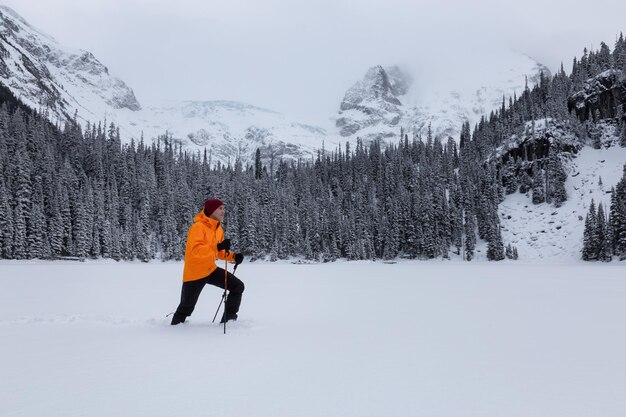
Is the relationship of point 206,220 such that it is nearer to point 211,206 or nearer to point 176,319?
point 211,206

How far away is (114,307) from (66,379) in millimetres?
6971

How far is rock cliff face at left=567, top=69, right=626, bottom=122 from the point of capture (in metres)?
91.4

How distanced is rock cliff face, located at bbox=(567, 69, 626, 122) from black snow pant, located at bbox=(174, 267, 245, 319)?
106905mm

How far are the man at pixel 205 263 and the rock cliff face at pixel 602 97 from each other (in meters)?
107

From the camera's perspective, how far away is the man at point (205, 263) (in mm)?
8211

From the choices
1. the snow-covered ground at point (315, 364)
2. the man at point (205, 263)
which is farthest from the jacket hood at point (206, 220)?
the snow-covered ground at point (315, 364)

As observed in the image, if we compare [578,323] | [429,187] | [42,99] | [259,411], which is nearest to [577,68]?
[429,187]

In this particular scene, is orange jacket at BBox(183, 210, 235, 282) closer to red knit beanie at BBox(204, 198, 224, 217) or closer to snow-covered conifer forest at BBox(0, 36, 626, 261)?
red knit beanie at BBox(204, 198, 224, 217)

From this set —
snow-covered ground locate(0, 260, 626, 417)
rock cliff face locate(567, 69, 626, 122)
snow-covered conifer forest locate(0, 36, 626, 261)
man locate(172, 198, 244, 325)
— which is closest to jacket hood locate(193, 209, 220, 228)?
man locate(172, 198, 244, 325)

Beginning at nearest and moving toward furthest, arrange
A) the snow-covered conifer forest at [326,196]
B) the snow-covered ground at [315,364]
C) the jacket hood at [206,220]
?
the snow-covered ground at [315,364] < the jacket hood at [206,220] < the snow-covered conifer forest at [326,196]

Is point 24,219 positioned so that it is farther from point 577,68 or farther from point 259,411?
point 577,68

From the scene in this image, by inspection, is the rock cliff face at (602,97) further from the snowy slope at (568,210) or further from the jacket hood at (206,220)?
→ the jacket hood at (206,220)

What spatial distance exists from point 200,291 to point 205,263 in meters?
0.60

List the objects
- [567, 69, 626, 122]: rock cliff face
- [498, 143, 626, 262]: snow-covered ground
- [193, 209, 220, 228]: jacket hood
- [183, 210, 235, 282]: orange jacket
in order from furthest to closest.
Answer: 1. [567, 69, 626, 122]: rock cliff face
2. [498, 143, 626, 262]: snow-covered ground
3. [193, 209, 220, 228]: jacket hood
4. [183, 210, 235, 282]: orange jacket
